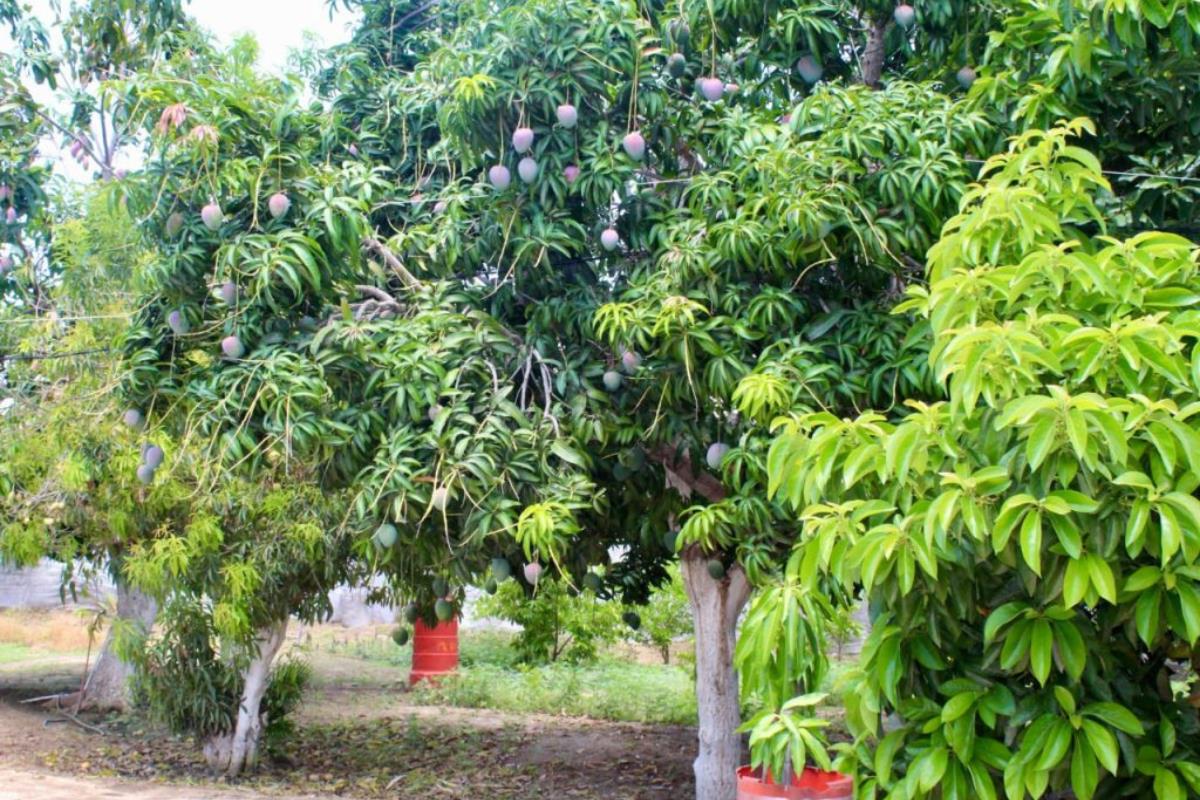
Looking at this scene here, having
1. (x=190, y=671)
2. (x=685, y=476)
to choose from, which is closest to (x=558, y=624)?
(x=190, y=671)

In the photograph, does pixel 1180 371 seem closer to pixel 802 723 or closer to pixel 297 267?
pixel 802 723

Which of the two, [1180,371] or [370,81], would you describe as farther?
[370,81]

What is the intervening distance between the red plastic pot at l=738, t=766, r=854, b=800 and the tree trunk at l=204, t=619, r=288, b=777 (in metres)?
4.96

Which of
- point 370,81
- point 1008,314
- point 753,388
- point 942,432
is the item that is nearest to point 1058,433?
point 942,432

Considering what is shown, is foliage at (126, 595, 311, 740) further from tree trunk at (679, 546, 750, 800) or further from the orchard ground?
tree trunk at (679, 546, 750, 800)

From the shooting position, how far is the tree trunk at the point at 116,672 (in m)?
9.93

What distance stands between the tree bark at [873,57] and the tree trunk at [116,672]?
7.54 m

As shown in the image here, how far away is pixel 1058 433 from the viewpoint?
2.03 metres

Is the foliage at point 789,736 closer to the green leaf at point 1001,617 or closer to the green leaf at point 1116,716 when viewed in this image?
the green leaf at point 1001,617

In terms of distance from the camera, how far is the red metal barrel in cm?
1163

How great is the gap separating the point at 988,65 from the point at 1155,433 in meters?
2.80

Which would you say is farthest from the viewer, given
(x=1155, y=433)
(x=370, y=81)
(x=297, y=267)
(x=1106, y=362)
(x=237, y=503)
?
(x=237, y=503)

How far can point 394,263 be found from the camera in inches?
198

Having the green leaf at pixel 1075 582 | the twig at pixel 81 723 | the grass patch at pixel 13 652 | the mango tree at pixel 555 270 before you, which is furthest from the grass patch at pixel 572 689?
the green leaf at pixel 1075 582
